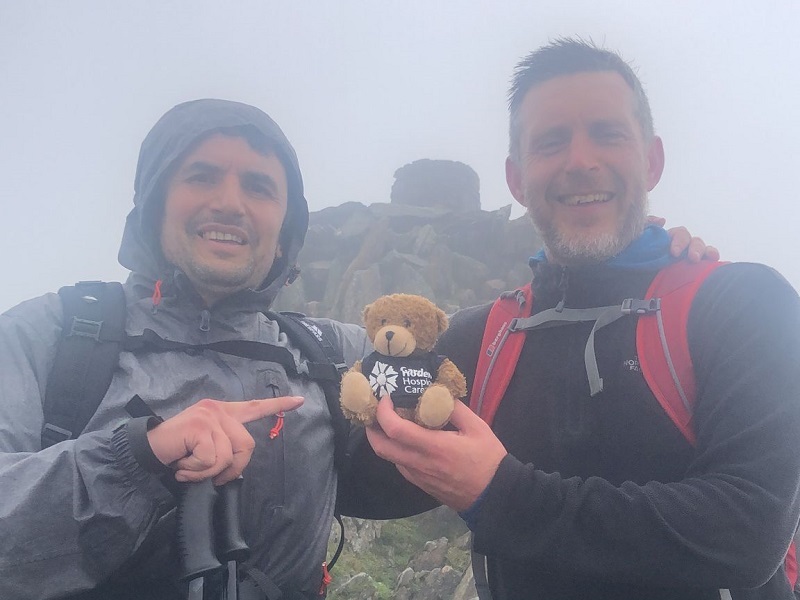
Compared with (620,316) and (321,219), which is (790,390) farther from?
(321,219)

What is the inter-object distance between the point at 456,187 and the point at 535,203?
6265cm

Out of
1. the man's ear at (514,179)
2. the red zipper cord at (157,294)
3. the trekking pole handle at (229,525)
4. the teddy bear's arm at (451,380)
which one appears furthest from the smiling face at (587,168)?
the red zipper cord at (157,294)

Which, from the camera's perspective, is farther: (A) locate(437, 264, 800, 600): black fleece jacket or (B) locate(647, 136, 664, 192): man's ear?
(B) locate(647, 136, 664, 192): man's ear

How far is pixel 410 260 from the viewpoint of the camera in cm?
3819

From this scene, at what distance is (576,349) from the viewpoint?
3.07 metres

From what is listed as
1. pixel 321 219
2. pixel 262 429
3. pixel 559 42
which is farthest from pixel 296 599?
pixel 321 219

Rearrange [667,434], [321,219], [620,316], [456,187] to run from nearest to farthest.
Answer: [667,434]
[620,316]
[321,219]
[456,187]

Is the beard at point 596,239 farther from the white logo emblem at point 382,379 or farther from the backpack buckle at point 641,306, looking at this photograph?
the white logo emblem at point 382,379

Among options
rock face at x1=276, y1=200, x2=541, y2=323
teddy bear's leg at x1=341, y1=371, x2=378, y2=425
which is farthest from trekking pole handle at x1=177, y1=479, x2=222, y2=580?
rock face at x1=276, y1=200, x2=541, y2=323

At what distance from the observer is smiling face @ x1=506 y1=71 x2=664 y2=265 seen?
3.22 meters

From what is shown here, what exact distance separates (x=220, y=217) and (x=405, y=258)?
3484cm

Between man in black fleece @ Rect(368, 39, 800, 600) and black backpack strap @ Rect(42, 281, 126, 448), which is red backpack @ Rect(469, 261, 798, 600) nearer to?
man in black fleece @ Rect(368, 39, 800, 600)

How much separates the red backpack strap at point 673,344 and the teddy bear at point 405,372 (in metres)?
1.03

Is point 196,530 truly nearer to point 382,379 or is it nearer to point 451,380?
point 382,379
